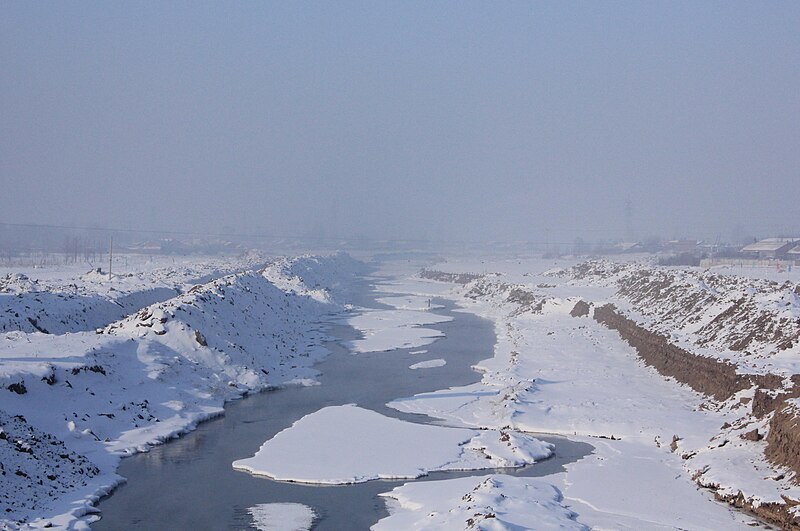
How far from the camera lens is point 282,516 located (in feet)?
55.1

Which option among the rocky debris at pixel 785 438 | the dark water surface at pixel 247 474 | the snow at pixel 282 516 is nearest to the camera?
the snow at pixel 282 516

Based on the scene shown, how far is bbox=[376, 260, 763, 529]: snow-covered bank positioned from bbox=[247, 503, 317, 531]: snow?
5.93ft

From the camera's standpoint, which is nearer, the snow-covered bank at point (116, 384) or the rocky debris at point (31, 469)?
the rocky debris at point (31, 469)

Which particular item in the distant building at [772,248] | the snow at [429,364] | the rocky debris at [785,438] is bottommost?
the snow at [429,364]

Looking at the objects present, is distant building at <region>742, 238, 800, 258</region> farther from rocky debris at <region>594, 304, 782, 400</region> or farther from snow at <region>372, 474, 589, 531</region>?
snow at <region>372, 474, 589, 531</region>

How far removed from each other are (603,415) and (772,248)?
74904 mm

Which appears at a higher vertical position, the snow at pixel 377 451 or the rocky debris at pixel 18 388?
the rocky debris at pixel 18 388

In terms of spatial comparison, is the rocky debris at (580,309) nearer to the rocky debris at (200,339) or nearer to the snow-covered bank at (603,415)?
the snow-covered bank at (603,415)

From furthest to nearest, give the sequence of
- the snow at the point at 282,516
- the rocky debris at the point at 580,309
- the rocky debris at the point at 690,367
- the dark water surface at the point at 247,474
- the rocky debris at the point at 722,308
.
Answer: the rocky debris at the point at 580,309, the rocky debris at the point at 722,308, the rocky debris at the point at 690,367, the dark water surface at the point at 247,474, the snow at the point at 282,516

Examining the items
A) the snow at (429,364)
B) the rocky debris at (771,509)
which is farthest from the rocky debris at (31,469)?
the snow at (429,364)

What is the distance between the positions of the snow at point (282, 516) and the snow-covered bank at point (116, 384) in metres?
3.57

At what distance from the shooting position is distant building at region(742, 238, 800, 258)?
282 ft

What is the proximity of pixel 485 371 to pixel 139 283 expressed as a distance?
1113 inches

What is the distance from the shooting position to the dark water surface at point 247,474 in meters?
16.8
